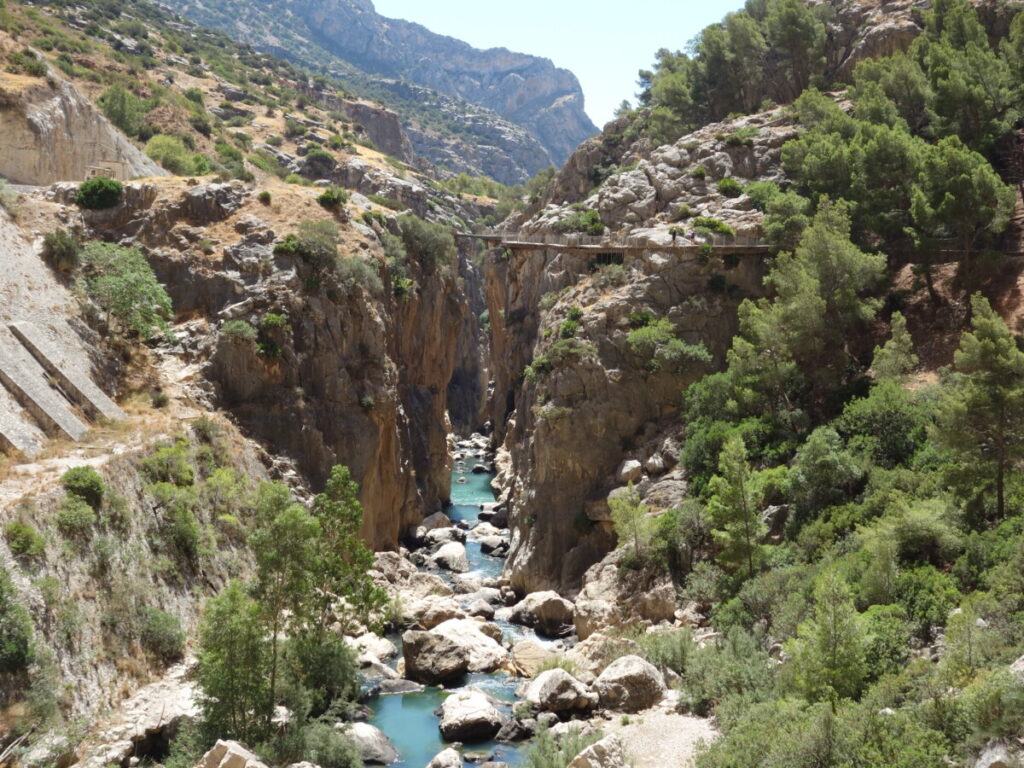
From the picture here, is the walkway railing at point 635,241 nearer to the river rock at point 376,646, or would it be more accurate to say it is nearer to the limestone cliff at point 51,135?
the river rock at point 376,646

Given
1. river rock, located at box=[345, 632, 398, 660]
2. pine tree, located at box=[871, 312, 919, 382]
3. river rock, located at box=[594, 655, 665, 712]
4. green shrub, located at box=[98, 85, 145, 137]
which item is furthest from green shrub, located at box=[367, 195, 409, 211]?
river rock, located at box=[594, 655, 665, 712]

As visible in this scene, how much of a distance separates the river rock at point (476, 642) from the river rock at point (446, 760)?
8499 millimetres

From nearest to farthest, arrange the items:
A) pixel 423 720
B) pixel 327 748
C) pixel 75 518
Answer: pixel 327 748
pixel 75 518
pixel 423 720

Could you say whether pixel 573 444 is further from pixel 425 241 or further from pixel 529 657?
pixel 425 241

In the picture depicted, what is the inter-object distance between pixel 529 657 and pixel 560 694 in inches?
249

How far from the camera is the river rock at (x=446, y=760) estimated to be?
88.8ft

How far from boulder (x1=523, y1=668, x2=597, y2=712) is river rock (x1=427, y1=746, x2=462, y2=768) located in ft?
13.9

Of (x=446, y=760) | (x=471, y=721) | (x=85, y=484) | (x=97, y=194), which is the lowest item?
(x=471, y=721)

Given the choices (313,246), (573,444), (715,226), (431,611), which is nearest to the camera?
(431,611)

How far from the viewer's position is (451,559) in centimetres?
5431

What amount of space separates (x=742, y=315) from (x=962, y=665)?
90.4ft

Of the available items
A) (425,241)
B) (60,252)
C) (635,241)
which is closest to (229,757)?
(60,252)

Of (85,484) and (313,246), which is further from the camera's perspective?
(313,246)

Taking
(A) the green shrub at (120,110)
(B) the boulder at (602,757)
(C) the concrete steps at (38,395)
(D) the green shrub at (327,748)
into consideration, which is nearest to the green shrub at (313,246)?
(C) the concrete steps at (38,395)
